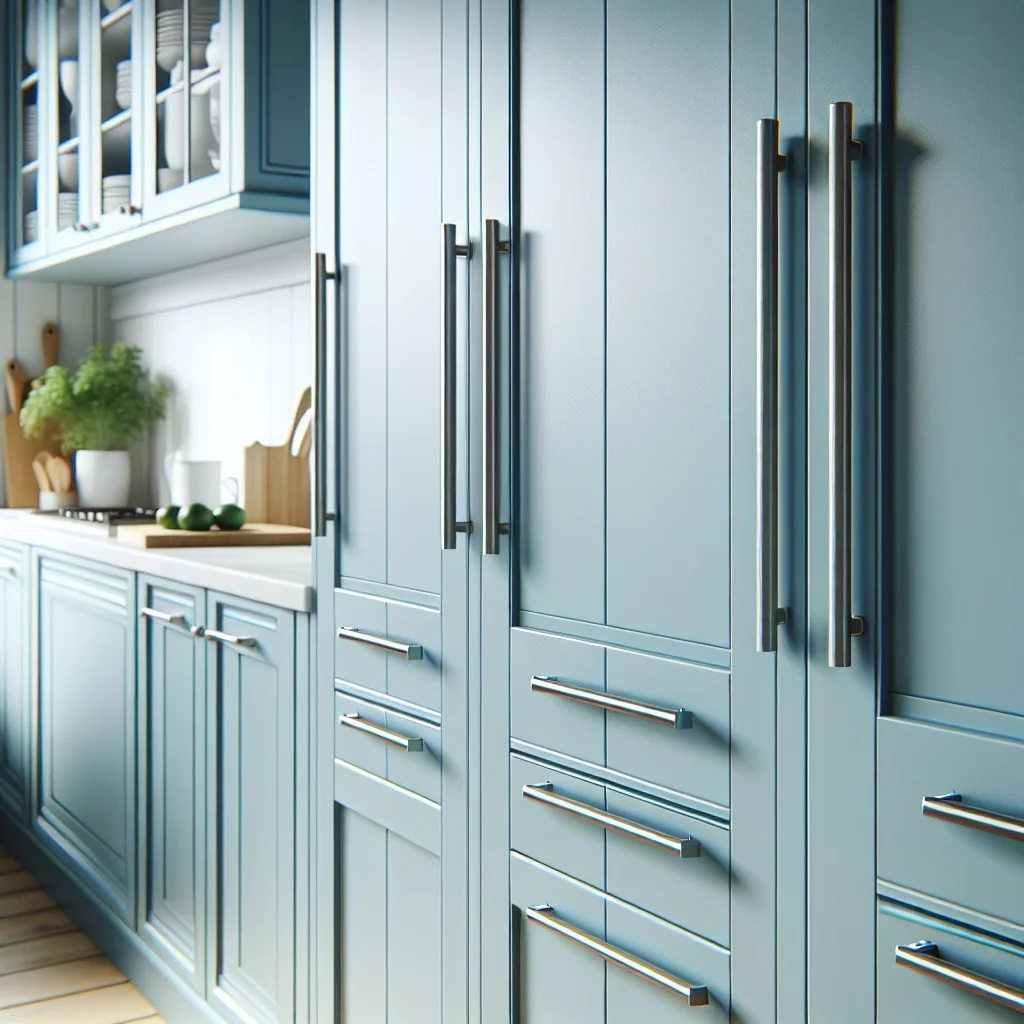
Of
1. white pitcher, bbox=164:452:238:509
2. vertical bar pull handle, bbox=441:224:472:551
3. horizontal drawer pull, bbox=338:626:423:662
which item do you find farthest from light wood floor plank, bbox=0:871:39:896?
vertical bar pull handle, bbox=441:224:472:551

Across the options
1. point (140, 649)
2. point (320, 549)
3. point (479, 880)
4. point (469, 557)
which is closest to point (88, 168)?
point (140, 649)

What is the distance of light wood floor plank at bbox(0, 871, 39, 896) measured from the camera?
3258 millimetres

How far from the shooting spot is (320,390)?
74.7 inches

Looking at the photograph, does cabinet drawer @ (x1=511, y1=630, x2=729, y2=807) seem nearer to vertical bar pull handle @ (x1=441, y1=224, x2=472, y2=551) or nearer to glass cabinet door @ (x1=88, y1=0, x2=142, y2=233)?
vertical bar pull handle @ (x1=441, y1=224, x2=472, y2=551)

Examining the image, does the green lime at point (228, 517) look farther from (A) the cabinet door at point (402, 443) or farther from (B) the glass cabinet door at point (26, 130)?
(B) the glass cabinet door at point (26, 130)

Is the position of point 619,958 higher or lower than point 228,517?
lower

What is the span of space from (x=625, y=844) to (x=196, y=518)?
170cm

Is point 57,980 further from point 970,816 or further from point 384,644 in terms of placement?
point 970,816

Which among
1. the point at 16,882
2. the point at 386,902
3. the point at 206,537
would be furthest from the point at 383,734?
the point at 16,882

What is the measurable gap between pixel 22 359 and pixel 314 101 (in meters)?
2.43

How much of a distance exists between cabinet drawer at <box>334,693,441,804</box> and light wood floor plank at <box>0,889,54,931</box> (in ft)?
5.51

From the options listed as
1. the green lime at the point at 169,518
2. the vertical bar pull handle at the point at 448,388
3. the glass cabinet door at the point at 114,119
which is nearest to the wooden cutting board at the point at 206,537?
the green lime at the point at 169,518

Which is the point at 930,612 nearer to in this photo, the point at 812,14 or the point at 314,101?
the point at 812,14

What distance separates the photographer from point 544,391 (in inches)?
56.7
